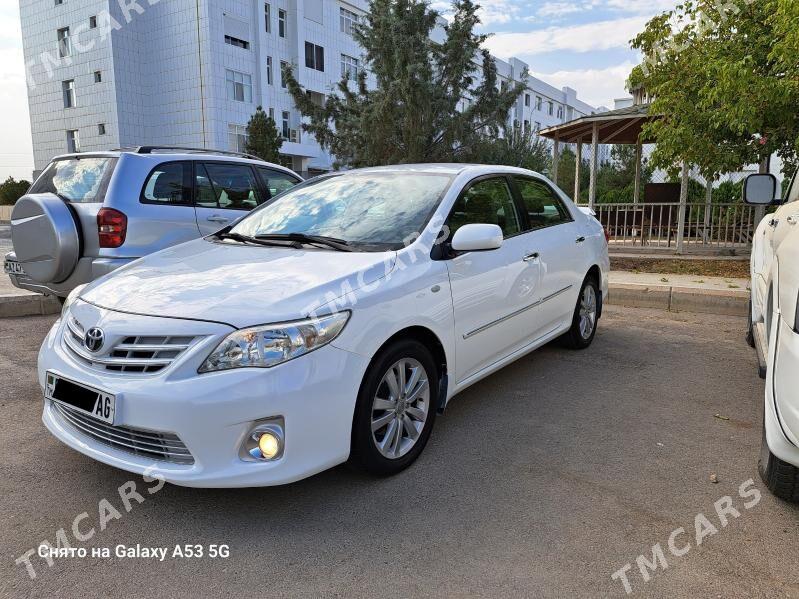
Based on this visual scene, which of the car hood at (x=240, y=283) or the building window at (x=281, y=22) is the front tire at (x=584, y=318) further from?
the building window at (x=281, y=22)

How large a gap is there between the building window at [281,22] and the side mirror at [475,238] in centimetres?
3628

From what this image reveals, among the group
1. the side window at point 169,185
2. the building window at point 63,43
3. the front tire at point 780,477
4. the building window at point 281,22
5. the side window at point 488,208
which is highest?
the building window at point 281,22

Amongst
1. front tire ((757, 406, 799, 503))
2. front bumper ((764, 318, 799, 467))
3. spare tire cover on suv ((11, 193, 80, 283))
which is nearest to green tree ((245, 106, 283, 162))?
spare tire cover on suv ((11, 193, 80, 283))

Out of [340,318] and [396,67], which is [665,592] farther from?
[396,67]

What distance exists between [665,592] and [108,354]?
7.91 ft

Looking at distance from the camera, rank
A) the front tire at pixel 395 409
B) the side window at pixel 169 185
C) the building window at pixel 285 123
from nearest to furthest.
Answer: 1. the front tire at pixel 395 409
2. the side window at pixel 169 185
3. the building window at pixel 285 123

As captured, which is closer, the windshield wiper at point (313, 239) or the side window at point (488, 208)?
the windshield wiper at point (313, 239)

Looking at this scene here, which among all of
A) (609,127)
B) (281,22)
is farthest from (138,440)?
(281,22)

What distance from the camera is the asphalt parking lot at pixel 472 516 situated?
87.9 inches

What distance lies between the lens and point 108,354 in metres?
2.60

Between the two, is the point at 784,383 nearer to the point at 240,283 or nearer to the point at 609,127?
the point at 240,283

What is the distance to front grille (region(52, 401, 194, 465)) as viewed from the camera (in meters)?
2.47

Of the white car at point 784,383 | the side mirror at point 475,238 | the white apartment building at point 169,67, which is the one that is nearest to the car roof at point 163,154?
the side mirror at point 475,238

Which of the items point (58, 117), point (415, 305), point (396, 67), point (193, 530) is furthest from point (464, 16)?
point (58, 117)
